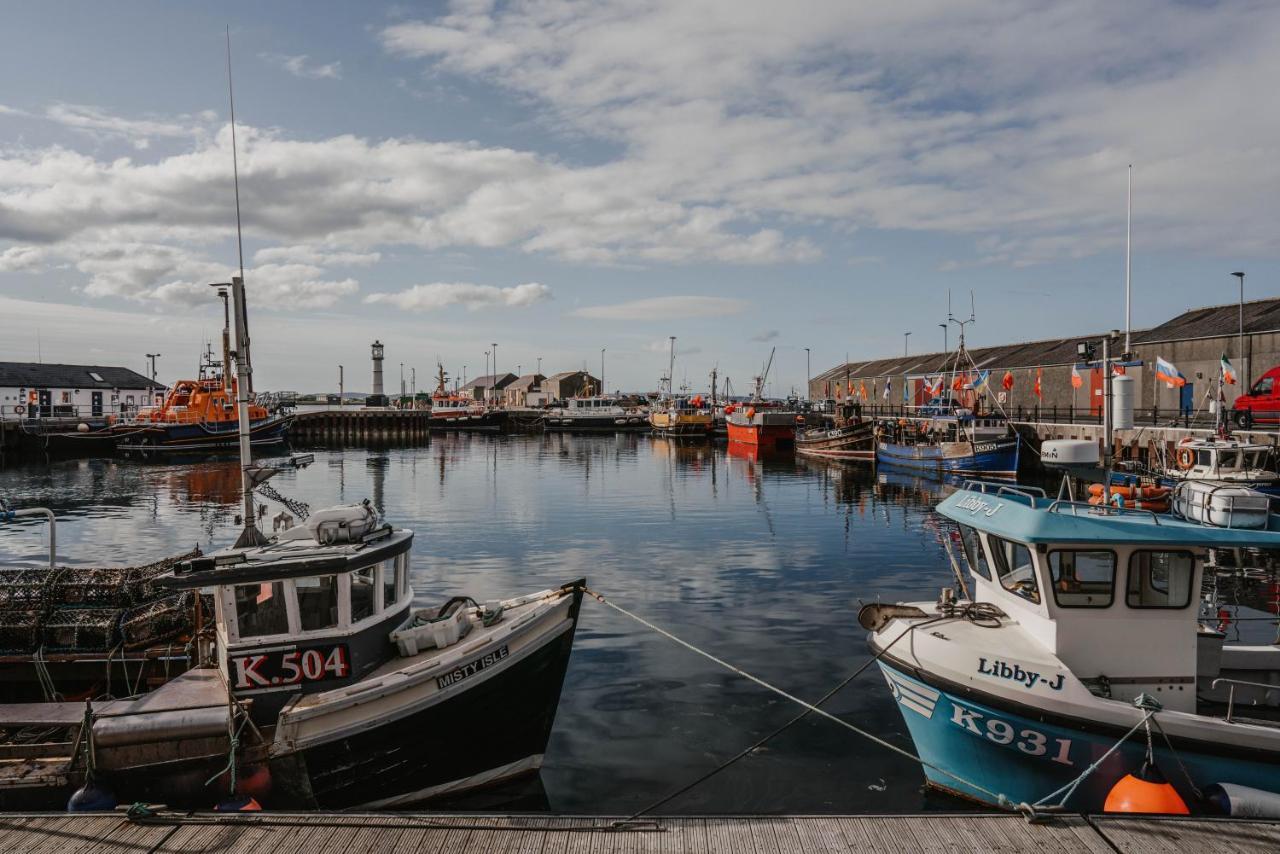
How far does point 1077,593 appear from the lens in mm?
9609

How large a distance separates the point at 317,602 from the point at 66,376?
358 feet

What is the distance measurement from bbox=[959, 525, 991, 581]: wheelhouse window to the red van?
36.1 m

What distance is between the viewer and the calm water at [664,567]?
11430 mm

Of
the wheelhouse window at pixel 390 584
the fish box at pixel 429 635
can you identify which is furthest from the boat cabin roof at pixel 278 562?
the fish box at pixel 429 635

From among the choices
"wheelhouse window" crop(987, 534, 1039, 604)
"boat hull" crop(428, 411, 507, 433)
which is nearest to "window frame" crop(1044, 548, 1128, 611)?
"wheelhouse window" crop(987, 534, 1039, 604)

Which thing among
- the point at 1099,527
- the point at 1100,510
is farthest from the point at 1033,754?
the point at 1100,510

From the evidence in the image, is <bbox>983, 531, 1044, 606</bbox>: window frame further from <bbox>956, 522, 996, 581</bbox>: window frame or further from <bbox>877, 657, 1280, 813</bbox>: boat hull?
<bbox>877, 657, 1280, 813</bbox>: boat hull

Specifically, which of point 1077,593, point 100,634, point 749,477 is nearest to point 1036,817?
point 1077,593

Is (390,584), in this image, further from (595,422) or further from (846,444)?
(595,422)

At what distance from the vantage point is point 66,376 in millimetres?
96062

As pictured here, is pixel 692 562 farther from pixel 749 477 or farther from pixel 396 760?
pixel 749 477

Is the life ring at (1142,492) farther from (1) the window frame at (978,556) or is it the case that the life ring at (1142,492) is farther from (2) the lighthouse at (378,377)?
(2) the lighthouse at (378,377)

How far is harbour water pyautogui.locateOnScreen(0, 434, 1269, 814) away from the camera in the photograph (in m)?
11.3

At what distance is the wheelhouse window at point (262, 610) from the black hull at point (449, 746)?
1545mm
